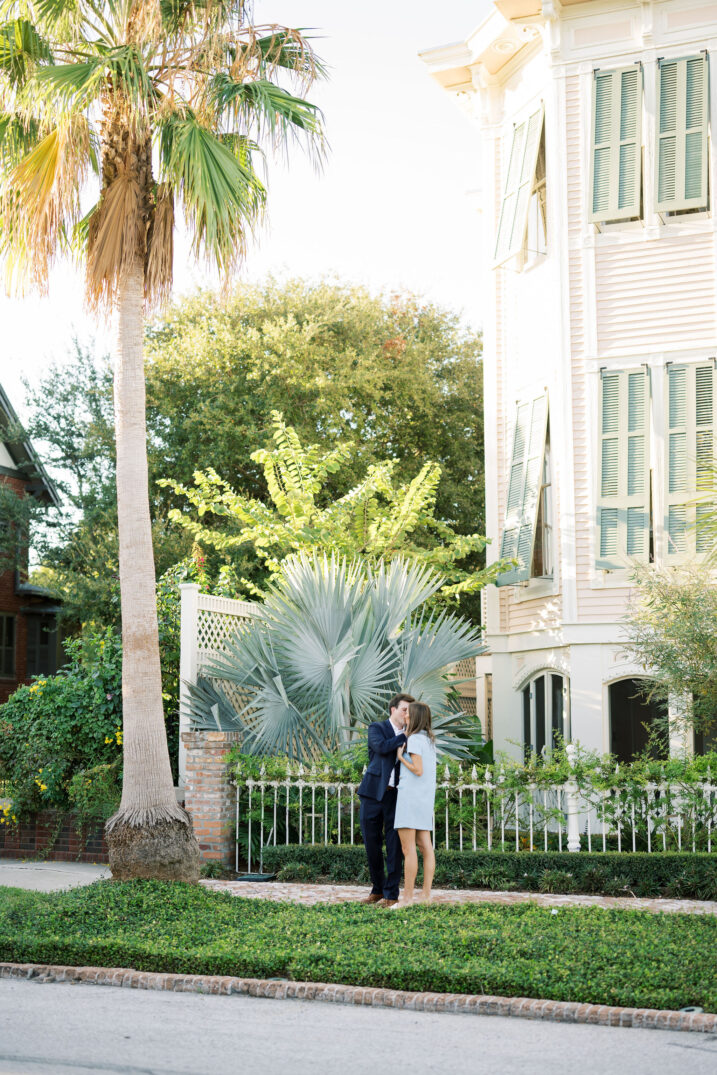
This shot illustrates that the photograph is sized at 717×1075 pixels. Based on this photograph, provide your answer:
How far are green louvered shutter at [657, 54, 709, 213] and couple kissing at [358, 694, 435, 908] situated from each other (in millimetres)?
8359

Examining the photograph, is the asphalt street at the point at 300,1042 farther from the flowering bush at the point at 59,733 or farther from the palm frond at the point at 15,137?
the palm frond at the point at 15,137

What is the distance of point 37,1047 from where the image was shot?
5.62 m

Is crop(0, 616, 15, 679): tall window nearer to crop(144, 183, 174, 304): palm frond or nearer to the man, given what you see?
crop(144, 183, 174, 304): palm frond

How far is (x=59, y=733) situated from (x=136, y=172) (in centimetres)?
644

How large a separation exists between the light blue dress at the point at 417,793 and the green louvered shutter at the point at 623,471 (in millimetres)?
5916

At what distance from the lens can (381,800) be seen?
952 centimetres

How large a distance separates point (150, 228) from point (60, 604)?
21.2 meters

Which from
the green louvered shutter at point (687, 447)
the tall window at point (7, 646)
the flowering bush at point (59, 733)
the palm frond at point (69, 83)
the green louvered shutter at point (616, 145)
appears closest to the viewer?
the palm frond at point (69, 83)

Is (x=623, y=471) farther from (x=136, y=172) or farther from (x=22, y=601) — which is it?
(x=22, y=601)

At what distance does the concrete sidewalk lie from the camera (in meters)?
11.2

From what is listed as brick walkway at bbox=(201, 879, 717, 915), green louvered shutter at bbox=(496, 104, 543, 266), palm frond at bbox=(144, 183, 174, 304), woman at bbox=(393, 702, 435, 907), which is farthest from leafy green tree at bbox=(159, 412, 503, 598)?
woman at bbox=(393, 702, 435, 907)

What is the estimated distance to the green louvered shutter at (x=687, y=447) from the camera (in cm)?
1425

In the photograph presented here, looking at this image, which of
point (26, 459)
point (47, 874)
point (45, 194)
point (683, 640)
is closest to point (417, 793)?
point (683, 640)

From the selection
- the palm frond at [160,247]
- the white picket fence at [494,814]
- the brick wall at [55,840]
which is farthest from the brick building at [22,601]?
the palm frond at [160,247]
